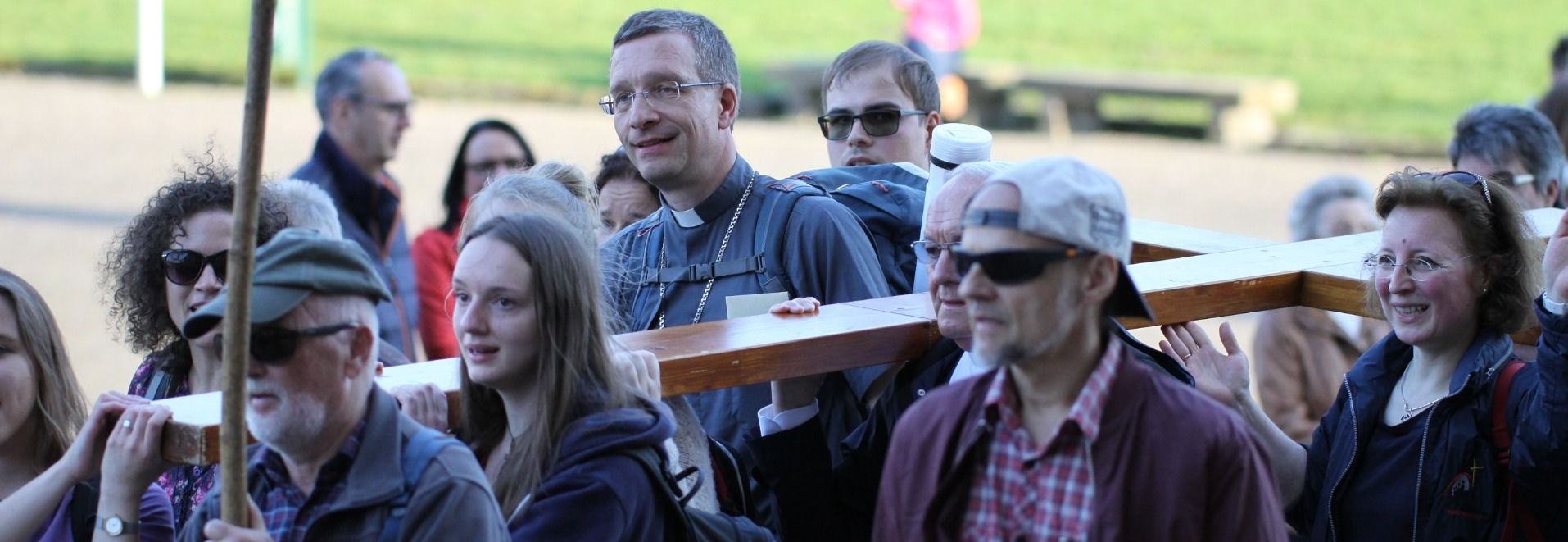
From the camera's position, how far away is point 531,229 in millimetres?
3184

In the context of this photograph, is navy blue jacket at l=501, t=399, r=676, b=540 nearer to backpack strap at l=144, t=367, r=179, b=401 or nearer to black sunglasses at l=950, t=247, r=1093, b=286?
black sunglasses at l=950, t=247, r=1093, b=286

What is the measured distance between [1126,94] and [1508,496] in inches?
718

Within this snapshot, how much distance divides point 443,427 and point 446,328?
3.93m

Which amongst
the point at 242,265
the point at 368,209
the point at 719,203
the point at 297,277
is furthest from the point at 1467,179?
the point at 368,209

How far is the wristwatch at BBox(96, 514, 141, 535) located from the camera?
296 centimetres

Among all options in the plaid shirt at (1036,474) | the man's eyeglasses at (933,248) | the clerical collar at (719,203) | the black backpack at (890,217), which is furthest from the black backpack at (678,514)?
the black backpack at (890,217)

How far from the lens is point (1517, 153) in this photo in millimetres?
5355

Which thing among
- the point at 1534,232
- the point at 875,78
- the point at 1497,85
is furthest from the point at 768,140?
the point at 1534,232

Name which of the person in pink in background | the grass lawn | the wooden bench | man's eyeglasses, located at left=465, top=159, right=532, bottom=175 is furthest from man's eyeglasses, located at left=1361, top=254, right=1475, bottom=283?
the grass lawn

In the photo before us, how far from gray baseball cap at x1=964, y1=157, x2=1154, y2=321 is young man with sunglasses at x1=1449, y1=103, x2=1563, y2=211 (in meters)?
3.05

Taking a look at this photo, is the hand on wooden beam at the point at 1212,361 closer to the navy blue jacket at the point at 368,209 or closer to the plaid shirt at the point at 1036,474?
the plaid shirt at the point at 1036,474

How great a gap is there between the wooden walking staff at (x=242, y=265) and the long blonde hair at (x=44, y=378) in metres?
1.40

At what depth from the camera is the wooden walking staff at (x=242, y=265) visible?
237 centimetres

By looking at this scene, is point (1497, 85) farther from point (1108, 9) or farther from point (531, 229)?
point (531, 229)
